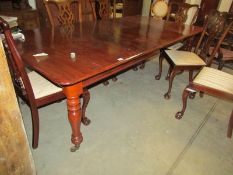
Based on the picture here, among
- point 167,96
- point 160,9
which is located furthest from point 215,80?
point 160,9

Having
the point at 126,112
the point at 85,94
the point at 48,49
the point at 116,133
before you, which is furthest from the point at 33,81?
the point at 126,112

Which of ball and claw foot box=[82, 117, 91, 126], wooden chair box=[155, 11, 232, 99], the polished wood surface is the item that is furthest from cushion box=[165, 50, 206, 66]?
the polished wood surface

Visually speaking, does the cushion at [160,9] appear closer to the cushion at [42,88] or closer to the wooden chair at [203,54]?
the wooden chair at [203,54]

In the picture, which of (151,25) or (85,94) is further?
(151,25)

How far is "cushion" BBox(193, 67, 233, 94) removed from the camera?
179 centimetres

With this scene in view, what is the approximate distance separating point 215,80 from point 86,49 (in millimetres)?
1243

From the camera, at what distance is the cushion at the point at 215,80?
5.86ft

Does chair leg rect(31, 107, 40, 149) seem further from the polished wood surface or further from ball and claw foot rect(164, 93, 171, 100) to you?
ball and claw foot rect(164, 93, 171, 100)

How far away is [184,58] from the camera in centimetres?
231

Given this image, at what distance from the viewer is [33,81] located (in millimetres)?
1595

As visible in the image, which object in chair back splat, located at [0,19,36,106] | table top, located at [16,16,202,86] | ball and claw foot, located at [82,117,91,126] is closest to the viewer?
chair back splat, located at [0,19,36,106]

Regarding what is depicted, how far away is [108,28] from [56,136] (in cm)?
127

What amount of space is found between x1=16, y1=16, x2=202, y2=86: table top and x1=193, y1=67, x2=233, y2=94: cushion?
0.46m

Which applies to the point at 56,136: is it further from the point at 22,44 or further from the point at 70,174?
the point at 22,44
